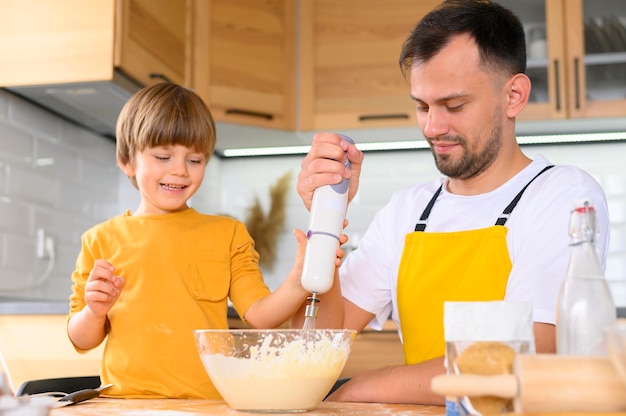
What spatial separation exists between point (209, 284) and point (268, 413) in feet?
1.88

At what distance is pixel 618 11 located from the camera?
9.91 feet

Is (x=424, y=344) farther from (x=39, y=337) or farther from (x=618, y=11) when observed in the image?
(x=618, y=11)

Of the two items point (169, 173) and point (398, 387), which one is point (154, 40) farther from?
point (398, 387)

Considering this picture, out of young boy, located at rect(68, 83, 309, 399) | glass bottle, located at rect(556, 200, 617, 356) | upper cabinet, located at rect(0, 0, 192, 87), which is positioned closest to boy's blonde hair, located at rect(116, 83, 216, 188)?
young boy, located at rect(68, 83, 309, 399)

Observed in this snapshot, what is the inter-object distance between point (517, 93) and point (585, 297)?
0.85 meters

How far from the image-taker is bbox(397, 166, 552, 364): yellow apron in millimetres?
1373

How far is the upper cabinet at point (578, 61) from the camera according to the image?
9.70ft

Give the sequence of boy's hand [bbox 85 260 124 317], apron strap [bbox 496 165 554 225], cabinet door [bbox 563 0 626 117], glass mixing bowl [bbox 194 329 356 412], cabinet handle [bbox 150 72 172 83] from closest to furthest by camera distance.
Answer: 1. glass mixing bowl [bbox 194 329 356 412]
2. boy's hand [bbox 85 260 124 317]
3. apron strap [bbox 496 165 554 225]
4. cabinet handle [bbox 150 72 172 83]
5. cabinet door [bbox 563 0 626 117]

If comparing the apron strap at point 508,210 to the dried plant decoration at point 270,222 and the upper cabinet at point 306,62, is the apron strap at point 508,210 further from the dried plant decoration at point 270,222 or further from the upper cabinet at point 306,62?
the dried plant decoration at point 270,222

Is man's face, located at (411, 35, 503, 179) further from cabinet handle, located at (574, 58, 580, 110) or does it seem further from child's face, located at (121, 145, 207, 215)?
cabinet handle, located at (574, 58, 580, 110)

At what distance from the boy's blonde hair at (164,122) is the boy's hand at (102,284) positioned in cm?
34

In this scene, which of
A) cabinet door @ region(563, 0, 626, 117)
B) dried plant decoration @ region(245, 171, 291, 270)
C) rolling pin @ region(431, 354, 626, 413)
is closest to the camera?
rolling pin @ region(431, 354, 626, 413)

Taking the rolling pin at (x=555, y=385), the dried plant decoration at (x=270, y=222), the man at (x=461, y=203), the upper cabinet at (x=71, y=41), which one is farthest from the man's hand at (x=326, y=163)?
the dried plant decoration at (x=270, y=222)

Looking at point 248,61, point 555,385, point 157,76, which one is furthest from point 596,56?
point 555,385
